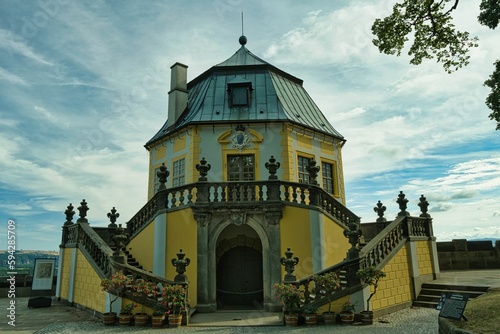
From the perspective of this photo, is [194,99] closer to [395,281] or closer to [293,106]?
[293,106]

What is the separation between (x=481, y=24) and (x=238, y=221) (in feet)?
29.1

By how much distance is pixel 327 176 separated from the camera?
18.6 meters

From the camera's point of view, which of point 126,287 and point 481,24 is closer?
point 481,24

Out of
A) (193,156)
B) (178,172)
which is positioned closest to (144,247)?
(193,156)

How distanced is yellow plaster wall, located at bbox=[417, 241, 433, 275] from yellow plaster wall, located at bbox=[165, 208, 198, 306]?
26.3 ft

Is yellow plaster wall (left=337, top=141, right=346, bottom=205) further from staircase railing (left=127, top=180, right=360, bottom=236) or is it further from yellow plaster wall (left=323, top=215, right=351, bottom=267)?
yellow plaster wall (left=323, top=215, right=351, bottom=267)

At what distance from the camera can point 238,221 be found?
12328mm

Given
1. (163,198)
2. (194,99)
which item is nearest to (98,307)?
(163,198)

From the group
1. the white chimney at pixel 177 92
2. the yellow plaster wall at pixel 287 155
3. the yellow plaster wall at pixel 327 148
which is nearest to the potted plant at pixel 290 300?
the yellow plaster wall at pixel 287 155

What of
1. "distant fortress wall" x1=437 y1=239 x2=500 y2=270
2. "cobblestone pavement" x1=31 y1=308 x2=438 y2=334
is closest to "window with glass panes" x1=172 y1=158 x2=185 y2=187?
"cobblestone pavement" x1=31 y1=308 x2=438 y2=334

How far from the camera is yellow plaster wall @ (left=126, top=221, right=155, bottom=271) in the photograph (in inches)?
520

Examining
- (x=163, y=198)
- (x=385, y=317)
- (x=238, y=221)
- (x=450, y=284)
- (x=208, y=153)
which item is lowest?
(x=385, y=317)

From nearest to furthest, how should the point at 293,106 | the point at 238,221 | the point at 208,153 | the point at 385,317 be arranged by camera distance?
the point at 385,317 → the point at 238,221 → the point at 208,153 → the point at 293,106

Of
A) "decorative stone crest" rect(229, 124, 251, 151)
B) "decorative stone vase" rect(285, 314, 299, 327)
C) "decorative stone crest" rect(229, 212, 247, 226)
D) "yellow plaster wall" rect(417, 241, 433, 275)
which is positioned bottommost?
"decorative stone vase" rect(285, 314, 299, 327)
